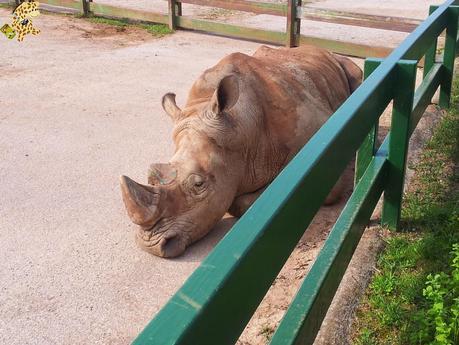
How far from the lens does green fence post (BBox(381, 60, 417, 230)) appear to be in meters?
3.63

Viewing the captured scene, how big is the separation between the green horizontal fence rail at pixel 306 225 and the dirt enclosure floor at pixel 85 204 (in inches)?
28.9

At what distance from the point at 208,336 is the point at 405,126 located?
267cm

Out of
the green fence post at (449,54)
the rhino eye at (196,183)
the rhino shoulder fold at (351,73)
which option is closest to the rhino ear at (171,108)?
the rhino eye at (196,183)

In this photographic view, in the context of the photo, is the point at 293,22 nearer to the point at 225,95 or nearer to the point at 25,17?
the point at 225,95

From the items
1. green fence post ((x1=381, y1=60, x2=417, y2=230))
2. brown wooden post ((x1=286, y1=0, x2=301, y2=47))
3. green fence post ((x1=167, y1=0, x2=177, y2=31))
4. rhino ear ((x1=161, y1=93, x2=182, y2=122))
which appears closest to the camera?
green fence post ((x1=381, y1=60, x2=417, y2=230))

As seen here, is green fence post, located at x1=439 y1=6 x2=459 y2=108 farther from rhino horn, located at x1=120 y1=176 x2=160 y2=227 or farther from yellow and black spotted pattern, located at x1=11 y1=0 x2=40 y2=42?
yellow and black spotted pattern, located at x1=11 y1=0 x2=40 y2=42

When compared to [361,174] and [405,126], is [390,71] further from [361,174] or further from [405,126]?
[361,174]

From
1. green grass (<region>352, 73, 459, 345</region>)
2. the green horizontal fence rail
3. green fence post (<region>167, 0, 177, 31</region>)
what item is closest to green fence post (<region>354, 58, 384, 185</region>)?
the green horizontal fence rail

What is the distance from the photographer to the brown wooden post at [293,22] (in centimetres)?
1034

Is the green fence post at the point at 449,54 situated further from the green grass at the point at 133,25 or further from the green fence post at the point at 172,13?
the green fence post at the point at 172,13

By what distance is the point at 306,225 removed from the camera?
2.22 m

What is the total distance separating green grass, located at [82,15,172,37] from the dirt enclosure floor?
1.81 metres

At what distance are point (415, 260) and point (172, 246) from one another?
1.64 m

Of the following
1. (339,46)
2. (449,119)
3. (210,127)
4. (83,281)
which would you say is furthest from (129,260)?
(339,46)
